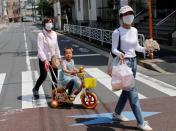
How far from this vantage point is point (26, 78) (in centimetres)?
1329

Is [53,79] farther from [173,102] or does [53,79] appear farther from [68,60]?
[173,102]

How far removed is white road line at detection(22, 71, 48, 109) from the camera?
9219mm

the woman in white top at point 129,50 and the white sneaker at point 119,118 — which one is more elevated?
the woman in white top at point 129,50

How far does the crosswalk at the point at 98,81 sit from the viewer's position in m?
9.48

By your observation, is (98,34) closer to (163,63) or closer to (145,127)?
(163,63)

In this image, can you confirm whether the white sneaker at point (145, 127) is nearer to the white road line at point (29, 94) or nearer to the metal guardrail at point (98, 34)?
the white road line at point (29, 94)

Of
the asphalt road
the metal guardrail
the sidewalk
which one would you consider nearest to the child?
the asphalt road

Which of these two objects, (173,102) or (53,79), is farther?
(53,79)

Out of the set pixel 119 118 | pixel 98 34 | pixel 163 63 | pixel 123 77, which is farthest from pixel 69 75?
pixel 98 34

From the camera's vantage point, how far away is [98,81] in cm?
1222

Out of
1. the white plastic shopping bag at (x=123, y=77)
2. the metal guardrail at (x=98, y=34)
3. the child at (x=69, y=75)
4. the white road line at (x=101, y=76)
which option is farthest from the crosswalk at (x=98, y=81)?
the metal guardrail at (x=98, y=34)

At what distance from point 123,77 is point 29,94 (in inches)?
169

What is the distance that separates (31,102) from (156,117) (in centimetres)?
306

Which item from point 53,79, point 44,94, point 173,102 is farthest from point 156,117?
point 44,94
